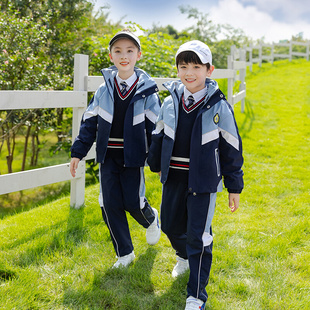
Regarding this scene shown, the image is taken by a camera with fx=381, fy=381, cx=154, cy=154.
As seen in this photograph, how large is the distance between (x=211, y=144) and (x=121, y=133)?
0.79 metres

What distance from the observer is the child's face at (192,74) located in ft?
7.67

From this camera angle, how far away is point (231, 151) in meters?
2.34

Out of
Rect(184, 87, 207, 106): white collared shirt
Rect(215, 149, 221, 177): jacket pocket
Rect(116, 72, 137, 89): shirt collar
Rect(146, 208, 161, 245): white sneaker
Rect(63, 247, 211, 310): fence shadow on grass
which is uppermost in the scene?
Rect(116, 72, 137, 89): shirt collar

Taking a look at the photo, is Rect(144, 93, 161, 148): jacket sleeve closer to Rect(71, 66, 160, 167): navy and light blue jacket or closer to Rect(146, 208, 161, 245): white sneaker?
Rect(71, 66, 160, 167): navy and light blue jacket

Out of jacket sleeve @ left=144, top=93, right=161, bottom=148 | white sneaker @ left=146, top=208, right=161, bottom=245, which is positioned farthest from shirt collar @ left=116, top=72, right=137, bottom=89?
white sneaker @ left=146, top=208, right=161, bottom=245

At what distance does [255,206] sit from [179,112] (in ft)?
7.42

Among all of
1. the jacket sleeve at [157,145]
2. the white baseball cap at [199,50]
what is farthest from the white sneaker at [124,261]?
the white baseball cap at [199,50]

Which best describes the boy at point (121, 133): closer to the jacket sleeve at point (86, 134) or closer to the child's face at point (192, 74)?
the jacket sleeve at point (86, 134)

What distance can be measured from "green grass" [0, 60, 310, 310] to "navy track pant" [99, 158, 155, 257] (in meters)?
0.24

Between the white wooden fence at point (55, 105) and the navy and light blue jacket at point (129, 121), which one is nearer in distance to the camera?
the navy and light blue jacket at point (129, 121)

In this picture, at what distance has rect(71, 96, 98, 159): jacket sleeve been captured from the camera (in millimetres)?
2840

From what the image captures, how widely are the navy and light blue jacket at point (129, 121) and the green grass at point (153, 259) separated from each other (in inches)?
33.0

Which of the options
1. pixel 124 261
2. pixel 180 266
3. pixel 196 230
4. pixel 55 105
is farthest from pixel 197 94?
pixel 55 105

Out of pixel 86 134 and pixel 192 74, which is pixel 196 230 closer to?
pixel 192 74
